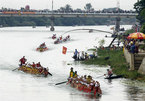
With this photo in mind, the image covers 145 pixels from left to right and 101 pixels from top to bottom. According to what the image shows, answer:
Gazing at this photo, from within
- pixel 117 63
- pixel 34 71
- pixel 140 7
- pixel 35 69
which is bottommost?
pixel 34 71

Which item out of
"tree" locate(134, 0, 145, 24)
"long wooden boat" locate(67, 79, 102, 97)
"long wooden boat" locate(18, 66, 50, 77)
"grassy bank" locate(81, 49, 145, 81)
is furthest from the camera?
"tree" locate(134, 0, 145, 24)

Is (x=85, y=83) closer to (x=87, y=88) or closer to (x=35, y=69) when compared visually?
(x=87, y=88)

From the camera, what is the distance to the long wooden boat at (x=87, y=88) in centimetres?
4300

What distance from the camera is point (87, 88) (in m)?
44.5

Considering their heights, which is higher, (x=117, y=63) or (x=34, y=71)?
(x=117, y=63)

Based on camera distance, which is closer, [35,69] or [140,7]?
[35,69]

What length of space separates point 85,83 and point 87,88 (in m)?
0.77

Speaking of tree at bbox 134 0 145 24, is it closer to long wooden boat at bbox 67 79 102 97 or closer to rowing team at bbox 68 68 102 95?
rowing team at bbox 68 68 102 95

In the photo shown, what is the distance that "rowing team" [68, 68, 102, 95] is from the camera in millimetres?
43062

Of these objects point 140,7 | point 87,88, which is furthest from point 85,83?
point 140,7

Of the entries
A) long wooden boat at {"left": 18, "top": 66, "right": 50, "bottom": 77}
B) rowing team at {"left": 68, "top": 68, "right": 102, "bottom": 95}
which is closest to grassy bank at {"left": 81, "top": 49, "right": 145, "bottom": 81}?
rowing team at {"left": 68, "top": 68, "right": 102, "bottom": 95}

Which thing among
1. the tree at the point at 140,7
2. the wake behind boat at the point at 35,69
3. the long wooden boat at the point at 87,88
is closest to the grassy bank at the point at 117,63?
the long wooden boat at the point at 87,88

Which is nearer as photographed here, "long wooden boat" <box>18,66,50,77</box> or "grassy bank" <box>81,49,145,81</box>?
"grassy bank" <box>81,49,145,81</box>

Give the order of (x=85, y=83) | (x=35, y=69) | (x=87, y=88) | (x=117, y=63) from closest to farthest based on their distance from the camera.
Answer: (x=87, y=88)
(x=85, y=83)
(x=35, y=69)
(x=117, y=63)
